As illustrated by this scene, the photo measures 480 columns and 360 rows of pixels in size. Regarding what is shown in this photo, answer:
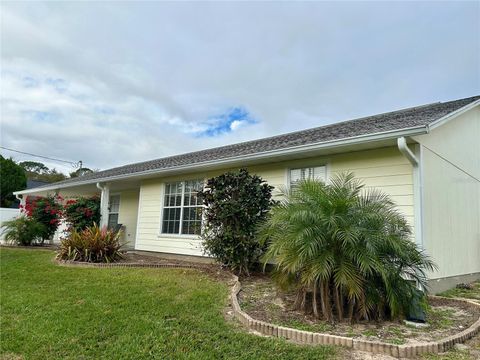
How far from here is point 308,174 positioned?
25.1 ft

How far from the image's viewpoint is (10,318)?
16.6ft

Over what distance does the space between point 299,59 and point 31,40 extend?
28.9ft

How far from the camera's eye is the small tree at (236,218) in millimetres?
7086

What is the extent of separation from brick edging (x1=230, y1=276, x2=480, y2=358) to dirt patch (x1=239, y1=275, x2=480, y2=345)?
14 centimetres

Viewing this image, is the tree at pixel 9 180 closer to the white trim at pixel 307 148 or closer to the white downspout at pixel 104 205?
the white downspout at pixel 104 205

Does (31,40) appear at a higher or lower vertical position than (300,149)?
higher

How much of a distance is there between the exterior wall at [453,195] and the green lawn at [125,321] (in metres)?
3.90

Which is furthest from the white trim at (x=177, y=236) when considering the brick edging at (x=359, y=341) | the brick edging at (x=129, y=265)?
the brick edging at (x=359, y=341)

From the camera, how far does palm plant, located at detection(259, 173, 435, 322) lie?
4.25 metres

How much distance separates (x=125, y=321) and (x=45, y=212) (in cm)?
1124

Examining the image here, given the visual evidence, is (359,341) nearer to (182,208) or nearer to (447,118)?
(447,118)

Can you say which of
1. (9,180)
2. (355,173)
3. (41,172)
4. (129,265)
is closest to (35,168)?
(41,172)

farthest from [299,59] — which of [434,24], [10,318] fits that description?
[10,318]

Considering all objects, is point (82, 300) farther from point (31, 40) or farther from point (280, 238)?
point (31, 40)
